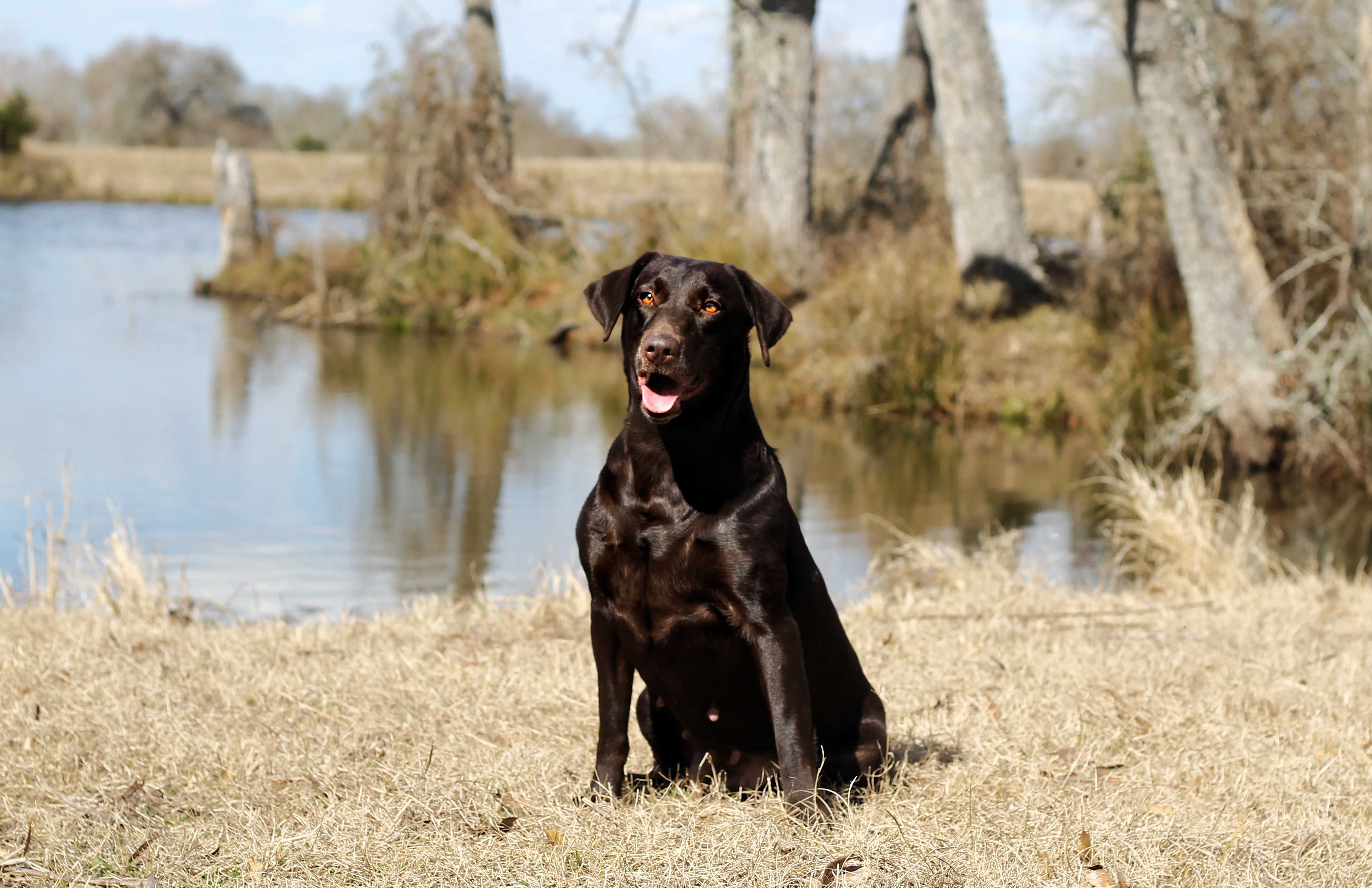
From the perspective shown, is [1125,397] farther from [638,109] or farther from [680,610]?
[680,610]

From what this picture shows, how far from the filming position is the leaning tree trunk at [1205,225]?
1096 centimetres

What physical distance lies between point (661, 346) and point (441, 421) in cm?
1126

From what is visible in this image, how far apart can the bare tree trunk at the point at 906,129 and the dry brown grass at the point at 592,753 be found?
13597 mm

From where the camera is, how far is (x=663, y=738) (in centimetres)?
405

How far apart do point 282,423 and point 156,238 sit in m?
22.7

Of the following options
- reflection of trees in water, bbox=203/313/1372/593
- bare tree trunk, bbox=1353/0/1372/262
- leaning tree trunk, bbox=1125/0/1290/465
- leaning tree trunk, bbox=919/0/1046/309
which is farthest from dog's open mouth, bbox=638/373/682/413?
leaning tree trunk, bbox=919/0/1046/309

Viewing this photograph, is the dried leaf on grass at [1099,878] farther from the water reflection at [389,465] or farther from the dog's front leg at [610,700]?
the water reflection at [389,465]

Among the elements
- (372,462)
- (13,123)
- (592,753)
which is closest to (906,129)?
(372,462)

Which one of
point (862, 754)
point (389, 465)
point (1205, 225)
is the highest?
point (1205, 225)

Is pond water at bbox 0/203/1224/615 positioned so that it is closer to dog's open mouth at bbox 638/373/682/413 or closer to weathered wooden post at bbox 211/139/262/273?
weathered wooden post at bbox 211/139/262/273

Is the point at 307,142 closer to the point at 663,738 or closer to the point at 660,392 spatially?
the point at 663,738

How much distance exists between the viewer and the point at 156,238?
34.1 meters

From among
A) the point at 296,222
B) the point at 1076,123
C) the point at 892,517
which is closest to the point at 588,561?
the point at 892,517

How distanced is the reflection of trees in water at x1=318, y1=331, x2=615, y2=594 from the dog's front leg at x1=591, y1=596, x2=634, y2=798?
371 centimetres
